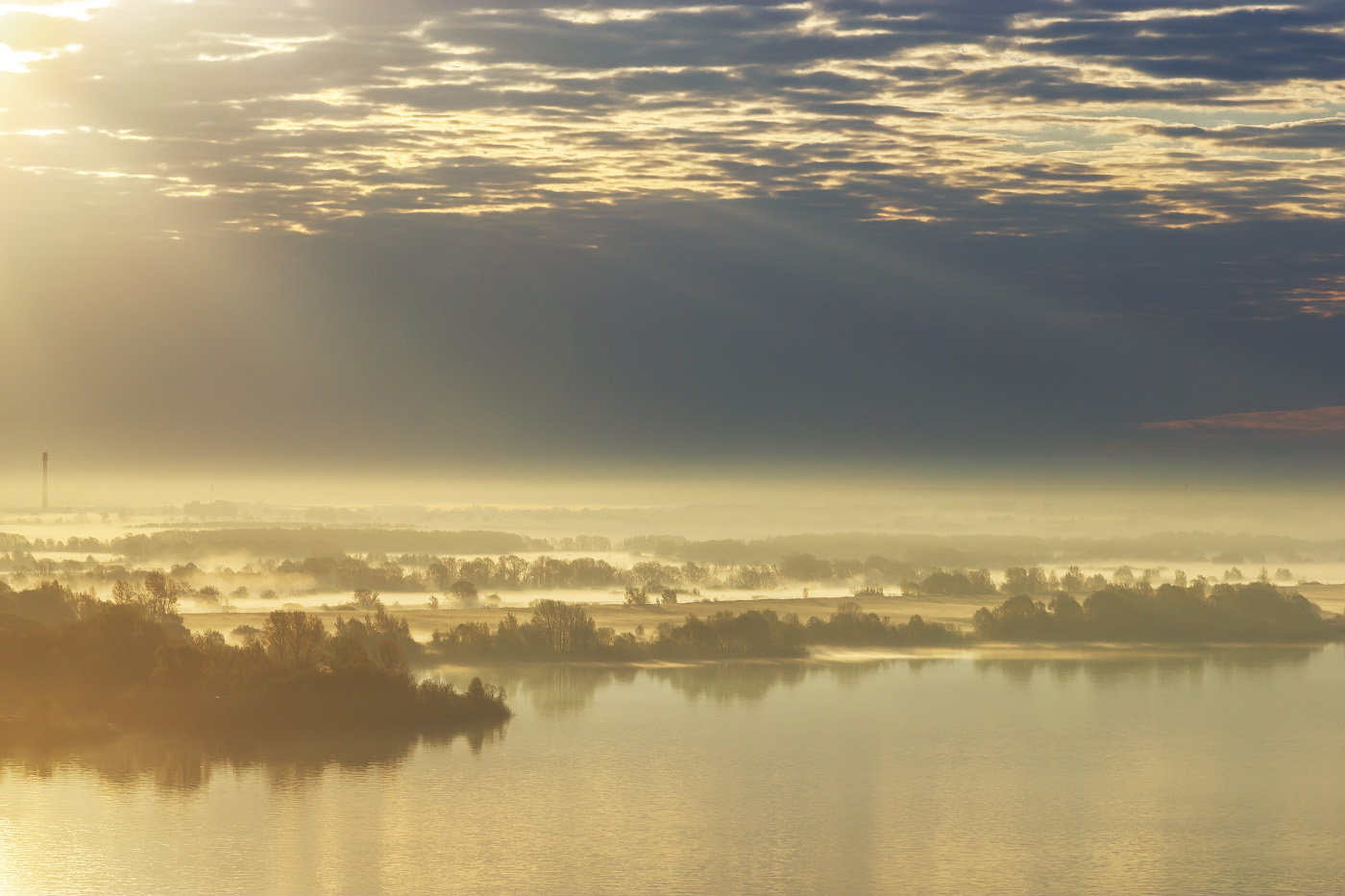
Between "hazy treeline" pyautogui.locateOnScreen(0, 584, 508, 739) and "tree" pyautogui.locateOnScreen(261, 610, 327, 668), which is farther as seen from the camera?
"tree" pyautogui.locateOnScreen(261, 610, 327, 668)

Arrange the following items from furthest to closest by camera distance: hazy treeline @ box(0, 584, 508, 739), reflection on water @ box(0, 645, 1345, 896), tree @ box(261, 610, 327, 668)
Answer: tree @ box(261, 610, 327, 668) → hazy treeline @ box(0, 584, 508, 739) → reflection on water @ box(0, 645, 1345, 896)

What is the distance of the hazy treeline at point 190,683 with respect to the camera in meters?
135

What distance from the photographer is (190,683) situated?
A: 460 feet

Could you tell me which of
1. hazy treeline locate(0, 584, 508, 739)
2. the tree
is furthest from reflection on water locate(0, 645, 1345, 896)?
the tree

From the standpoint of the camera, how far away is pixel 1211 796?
118 m

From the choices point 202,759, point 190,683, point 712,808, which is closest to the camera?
point 712,808

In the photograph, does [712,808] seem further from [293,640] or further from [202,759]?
[293,640]

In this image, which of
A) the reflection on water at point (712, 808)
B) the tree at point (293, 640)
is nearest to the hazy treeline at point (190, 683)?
the tree at point (293, 640)

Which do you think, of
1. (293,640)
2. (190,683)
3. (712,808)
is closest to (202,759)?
(190,683)

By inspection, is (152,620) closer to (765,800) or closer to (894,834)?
(765,800)

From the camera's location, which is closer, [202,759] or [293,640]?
[202,759]

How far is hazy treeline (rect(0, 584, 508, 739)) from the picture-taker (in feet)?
444

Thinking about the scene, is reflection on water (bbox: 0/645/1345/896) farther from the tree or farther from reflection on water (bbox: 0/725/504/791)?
the tree

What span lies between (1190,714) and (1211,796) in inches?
2222
